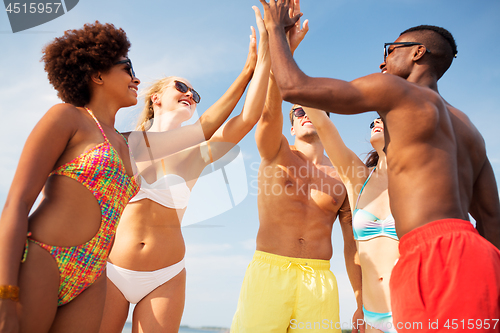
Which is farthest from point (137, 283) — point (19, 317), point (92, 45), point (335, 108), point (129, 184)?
point (335, 108)

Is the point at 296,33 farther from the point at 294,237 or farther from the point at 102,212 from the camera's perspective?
the point at 102,212

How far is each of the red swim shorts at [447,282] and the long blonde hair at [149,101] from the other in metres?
3.21

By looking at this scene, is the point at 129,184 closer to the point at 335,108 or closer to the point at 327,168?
the point at 335,108

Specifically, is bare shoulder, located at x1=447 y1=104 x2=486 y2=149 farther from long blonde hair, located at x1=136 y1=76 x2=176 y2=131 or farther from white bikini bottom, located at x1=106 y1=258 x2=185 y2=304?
long blonde hair, located at x1=136 y1=76 x2=176 y2=131

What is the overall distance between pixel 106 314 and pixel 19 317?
4.65 feet

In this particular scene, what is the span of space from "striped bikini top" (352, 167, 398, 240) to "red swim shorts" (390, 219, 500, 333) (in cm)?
155

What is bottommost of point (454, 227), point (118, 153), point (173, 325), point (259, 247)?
point (173, 325)

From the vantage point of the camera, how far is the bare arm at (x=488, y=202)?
2572 mm

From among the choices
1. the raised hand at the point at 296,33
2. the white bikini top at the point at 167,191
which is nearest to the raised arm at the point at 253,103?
the raised hand at the point at 296,33

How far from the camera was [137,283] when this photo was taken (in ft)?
9.98

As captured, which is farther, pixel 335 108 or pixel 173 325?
pixel 173 325

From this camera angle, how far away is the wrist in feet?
5.26

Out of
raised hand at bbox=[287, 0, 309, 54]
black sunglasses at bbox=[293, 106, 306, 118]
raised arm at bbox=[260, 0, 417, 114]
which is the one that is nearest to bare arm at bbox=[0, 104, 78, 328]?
raised arm at bbox=[260, 0, 417, 114]

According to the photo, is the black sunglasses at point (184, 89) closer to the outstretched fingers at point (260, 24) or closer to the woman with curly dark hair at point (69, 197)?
the outstretched fingers at point (260, 24)
